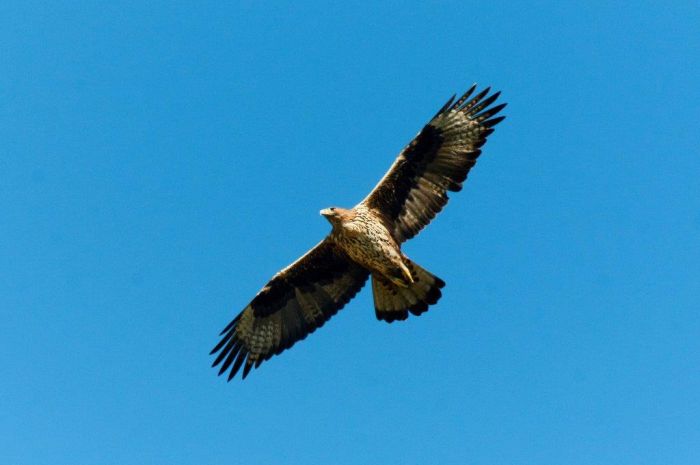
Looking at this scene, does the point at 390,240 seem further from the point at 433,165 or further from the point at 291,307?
the point at 291,307

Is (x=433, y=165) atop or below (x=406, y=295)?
atop

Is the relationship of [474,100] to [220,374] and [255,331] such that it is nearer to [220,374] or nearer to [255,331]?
[255,331]

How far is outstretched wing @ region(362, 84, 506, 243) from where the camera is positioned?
36.4ft

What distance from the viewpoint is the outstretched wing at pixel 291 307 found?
38.3ft

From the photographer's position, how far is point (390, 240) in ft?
35.9

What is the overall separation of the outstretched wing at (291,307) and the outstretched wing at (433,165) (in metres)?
0.97

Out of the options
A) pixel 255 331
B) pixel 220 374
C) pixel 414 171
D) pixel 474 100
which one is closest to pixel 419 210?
pixel 414 171

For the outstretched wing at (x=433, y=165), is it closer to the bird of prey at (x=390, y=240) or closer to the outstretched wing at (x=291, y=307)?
the bird of prey at (x=390, y=240)

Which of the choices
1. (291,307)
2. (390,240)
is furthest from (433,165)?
(291,307)

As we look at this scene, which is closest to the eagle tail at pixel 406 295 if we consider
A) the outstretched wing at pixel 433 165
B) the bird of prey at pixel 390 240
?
the bird of prey at pixel 390 240

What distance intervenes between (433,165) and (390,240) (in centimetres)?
113

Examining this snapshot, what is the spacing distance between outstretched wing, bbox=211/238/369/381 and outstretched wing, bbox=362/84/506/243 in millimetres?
967

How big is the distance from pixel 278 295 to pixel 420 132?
2.92 meters

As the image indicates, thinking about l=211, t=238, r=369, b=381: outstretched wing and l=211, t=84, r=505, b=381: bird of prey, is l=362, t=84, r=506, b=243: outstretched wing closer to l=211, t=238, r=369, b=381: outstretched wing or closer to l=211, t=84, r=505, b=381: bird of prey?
l=211, t=84, r=505, b=381: bird of prey
